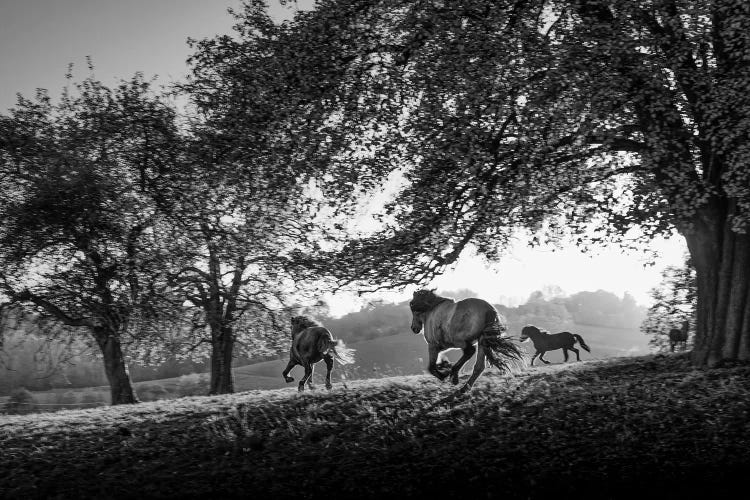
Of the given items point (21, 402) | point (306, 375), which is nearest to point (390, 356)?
point (21, 402)

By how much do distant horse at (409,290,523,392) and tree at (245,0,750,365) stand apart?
1.11 metres

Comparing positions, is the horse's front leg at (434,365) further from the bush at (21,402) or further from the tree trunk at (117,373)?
the bush at (21,402)

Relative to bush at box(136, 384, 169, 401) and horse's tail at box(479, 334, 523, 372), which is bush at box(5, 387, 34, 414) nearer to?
bush at box(136, 384, 169, 401)

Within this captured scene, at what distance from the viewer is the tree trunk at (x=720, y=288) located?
49.6ft

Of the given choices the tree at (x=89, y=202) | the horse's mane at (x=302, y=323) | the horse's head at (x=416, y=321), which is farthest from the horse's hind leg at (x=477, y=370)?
the tree at (x=89, y=202)

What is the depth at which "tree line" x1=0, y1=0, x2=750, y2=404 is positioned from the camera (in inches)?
528

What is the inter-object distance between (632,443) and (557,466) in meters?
1.53

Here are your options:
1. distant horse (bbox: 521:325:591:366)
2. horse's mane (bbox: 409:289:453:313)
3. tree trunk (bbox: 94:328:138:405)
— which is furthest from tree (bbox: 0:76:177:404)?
distant horse (bbox: 521:325:591:366)

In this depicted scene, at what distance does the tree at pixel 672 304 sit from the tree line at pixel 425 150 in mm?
17990

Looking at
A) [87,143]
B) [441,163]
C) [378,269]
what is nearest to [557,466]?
[378,269]

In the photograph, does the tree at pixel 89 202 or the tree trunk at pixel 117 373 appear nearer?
the tree at pixel 89 202

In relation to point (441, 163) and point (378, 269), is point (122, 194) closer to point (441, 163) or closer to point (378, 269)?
point (378, 269)

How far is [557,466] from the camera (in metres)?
9.28

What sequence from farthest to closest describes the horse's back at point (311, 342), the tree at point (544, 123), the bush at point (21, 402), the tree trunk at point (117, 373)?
1. the bush at point (21, 402)
2. the tree trunk at point (117, 373)
3. the horse's back at point (311, 342)
4. the tree at point (544, 123)
